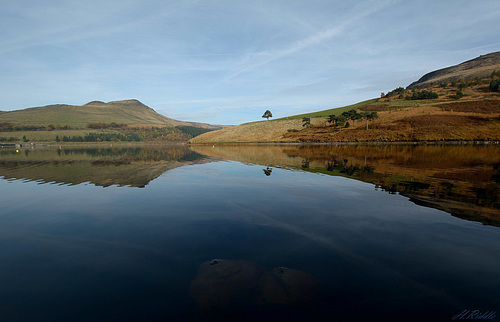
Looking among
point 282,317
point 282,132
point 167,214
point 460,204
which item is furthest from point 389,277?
point 282,132

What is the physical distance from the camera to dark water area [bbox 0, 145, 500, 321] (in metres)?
5.02

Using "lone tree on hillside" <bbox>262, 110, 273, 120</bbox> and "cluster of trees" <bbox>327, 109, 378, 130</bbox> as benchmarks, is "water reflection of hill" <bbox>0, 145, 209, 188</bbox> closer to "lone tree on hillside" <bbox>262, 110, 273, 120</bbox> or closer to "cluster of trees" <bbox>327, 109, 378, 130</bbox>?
"cluster of trees" <bbox>327, 109, 378, 130</bbox>

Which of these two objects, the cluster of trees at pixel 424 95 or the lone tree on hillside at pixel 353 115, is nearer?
the lone tree on hillside at pixel 353 115

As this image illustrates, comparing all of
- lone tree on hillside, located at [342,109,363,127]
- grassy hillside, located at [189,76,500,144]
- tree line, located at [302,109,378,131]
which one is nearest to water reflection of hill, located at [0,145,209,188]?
grassy hillside, located at [189,76,500,144]

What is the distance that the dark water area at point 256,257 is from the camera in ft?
16.5

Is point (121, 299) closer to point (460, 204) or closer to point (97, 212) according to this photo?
point (97, 212)

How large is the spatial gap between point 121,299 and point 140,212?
6925mm

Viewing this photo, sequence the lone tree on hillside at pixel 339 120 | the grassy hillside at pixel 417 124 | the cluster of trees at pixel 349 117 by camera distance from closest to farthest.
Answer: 1. the grassy hillside at pixel 417 124
2. the cluster of trees at pixel 349 117
3. the lone tree on hillside at pixel 339 120

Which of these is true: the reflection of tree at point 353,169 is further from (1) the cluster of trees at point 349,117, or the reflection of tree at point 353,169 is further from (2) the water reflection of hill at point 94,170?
(1) the cluster of trees at point 349,117

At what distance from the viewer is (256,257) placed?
23.0ft

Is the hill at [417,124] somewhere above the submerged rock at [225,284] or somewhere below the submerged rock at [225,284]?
above

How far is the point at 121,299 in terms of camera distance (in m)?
5.39

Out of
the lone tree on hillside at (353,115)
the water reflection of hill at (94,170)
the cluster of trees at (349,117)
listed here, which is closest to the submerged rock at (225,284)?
the water reflection of hill at (94,170)

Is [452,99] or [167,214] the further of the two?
[452,99]
